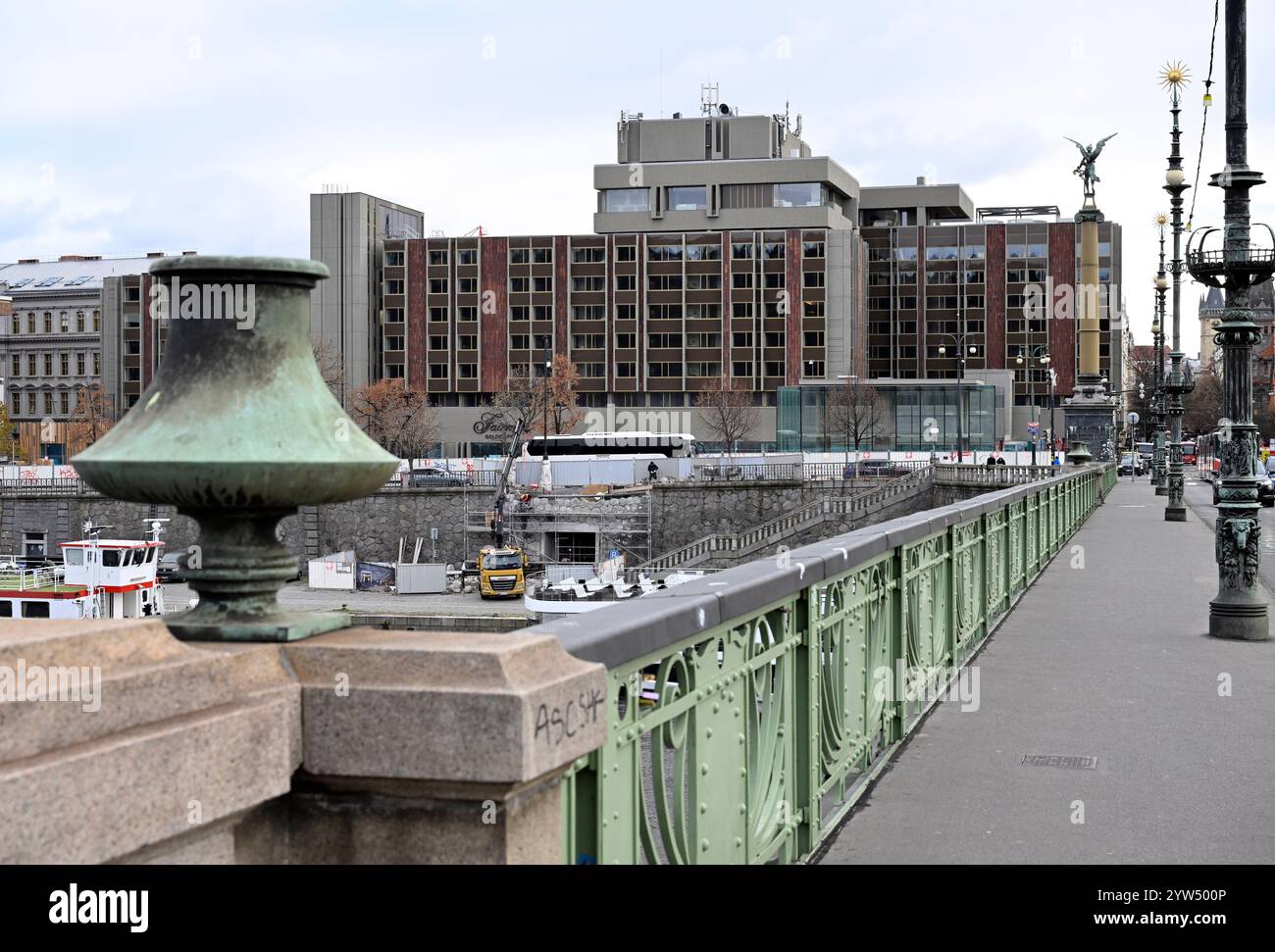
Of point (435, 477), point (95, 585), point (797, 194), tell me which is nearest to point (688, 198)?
point (797, 194)

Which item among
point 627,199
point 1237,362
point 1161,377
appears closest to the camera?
point 1237,362

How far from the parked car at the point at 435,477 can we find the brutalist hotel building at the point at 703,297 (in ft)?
89.8

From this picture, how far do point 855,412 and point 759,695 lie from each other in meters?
90.3

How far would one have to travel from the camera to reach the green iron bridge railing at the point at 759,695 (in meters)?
3.77

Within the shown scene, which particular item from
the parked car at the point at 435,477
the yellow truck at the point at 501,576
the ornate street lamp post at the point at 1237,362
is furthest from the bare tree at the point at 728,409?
the ornate street lamp post at the point at 1237,362

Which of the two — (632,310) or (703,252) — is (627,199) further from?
(632,310)

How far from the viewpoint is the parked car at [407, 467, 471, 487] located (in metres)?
A: 79.8

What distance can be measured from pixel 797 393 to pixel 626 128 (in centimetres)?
3252

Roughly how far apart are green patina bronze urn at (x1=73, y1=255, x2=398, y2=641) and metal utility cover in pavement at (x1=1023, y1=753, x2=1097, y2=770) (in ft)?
17.1

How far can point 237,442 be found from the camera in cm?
304

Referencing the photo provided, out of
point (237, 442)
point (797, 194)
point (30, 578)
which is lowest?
point (30, 578)

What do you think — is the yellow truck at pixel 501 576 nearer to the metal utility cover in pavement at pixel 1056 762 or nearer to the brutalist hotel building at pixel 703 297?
the brutalist hotel building at pixel 703 297
